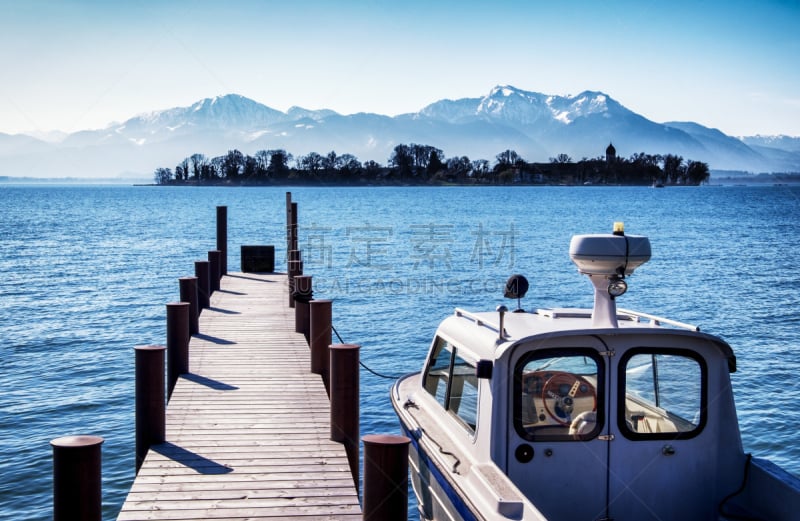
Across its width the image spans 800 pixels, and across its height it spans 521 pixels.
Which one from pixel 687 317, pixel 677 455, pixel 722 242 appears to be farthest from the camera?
pixel 722 242

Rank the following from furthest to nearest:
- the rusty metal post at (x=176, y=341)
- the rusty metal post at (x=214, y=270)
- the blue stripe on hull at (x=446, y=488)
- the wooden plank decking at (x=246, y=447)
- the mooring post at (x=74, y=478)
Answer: the rusty metal post at (x=214, y=270), the rusty metal post at (x=176, y=341), the wooden plank decking at (x=246, y=447), the blue stripe on hull at (x=446, y=488), the mooring post at (x=74, y=478)

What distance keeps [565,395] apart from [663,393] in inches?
33.9

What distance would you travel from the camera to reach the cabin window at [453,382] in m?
7.31

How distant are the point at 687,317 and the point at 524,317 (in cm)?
1994

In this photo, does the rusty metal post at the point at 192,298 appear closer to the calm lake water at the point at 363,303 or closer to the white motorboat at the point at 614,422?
the calm lake water at the point at 363,303

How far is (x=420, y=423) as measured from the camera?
8305mm

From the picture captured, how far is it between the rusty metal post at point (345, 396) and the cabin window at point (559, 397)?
2639mm

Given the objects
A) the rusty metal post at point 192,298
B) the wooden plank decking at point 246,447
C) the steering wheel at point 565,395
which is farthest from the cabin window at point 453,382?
the rusty metal post at point 192,298

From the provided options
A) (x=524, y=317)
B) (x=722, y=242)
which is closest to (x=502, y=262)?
(x=722, y=242)

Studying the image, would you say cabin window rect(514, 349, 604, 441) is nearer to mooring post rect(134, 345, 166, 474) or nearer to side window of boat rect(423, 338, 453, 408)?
side window of boat rect(423, 338, 453, 408)

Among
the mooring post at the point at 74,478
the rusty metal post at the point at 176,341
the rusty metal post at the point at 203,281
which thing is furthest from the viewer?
the rusty metal post at the point at 203,281

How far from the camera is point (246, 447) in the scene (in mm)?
8578

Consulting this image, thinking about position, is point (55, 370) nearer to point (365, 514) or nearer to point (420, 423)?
point (420, 423)

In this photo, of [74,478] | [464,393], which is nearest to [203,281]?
[464,393]
